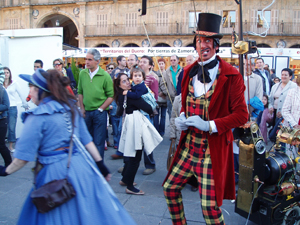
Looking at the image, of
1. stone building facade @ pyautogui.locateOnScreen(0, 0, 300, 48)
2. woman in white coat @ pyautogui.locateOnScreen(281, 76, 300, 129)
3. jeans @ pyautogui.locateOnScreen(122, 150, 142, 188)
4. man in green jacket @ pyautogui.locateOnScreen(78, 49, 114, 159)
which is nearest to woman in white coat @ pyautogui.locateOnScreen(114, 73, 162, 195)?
jeans @ pyautogui.locateOnScreen(122, 150, 142, 188)

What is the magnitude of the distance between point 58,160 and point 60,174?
97 millimetres

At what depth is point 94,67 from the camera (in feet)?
15.1

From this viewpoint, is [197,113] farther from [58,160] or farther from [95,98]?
[95,98]

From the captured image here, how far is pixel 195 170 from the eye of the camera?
2.35 metres

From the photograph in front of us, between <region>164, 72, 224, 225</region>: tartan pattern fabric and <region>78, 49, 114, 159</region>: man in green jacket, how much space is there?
228cm

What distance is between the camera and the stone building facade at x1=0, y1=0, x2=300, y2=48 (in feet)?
91.4

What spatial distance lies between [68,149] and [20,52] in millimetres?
6522

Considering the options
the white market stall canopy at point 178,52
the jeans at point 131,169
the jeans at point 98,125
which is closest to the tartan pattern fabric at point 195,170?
the jeans at point 131,169

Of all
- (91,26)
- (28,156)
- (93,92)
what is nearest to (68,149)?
(28,156)

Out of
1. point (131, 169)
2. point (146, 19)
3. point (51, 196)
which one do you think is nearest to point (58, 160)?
point (51, 196)

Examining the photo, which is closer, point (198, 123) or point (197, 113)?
point (198, 123)

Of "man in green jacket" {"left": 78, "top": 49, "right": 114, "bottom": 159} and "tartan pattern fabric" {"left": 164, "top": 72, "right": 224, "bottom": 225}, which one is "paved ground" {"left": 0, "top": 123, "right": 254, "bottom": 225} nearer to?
"man in green jacket" {"left": 78, "top": 49, "right": 114, "bottom": 159}

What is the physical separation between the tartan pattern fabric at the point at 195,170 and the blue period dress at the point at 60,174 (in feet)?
1.87

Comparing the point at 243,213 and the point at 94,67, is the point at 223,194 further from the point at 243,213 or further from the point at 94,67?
the point at 94,67
